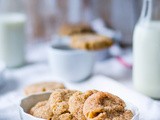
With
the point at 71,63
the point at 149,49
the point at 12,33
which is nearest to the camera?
the point at 149,49

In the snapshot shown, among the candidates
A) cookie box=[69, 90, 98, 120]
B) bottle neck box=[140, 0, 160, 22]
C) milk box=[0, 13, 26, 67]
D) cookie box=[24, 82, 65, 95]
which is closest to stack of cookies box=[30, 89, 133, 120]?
cookie box=[69, 90, 98, 120]

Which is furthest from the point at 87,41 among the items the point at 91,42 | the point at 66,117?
Result: the point at 66,117

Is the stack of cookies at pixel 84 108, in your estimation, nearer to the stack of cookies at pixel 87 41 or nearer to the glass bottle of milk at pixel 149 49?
the glass bottle of milk at pixel 149 49

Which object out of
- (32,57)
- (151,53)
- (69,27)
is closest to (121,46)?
(69,27)

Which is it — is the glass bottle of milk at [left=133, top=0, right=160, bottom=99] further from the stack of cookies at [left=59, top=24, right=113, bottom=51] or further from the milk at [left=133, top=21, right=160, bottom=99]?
the stack of cookies at [left=59, top=24, right=113, bottom=51]

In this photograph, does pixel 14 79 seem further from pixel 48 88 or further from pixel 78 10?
pixel 78 10

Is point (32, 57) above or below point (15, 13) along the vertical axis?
below

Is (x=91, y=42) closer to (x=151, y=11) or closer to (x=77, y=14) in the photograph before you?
(x=151, y=11)
